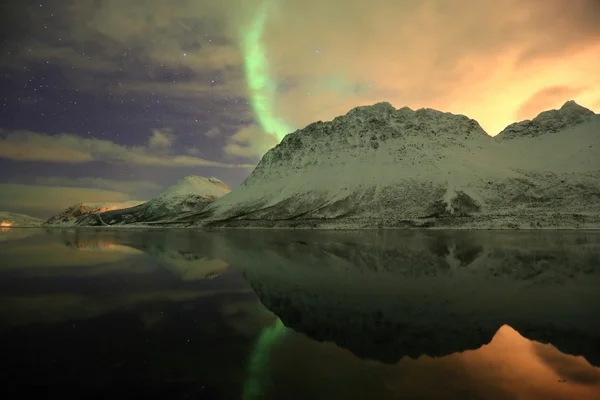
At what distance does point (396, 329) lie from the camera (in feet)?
53.6

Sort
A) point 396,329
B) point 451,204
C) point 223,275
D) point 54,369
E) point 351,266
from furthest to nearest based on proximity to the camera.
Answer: point 451,204
point 351,266
point 223,275
point 396,329
point 54,369

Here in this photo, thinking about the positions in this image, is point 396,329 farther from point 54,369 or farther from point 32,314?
point 32,314

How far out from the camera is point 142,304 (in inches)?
840

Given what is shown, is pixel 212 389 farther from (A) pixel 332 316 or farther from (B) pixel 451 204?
(B) pixel 451 204

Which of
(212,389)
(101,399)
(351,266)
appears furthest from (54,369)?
(351,266)

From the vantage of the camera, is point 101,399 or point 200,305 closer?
point 101,399

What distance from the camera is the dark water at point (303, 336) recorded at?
10.7m

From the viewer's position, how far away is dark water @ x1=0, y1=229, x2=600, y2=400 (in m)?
10.7

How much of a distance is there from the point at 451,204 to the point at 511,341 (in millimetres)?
181226

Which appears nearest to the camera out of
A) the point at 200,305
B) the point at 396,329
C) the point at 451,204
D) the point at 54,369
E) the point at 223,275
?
the point at 54,369

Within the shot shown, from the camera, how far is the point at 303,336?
1550 centimetres

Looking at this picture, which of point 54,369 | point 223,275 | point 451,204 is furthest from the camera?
point 451,204

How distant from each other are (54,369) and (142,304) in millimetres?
9681

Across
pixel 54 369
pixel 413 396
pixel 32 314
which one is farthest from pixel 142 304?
pixel 413 396
